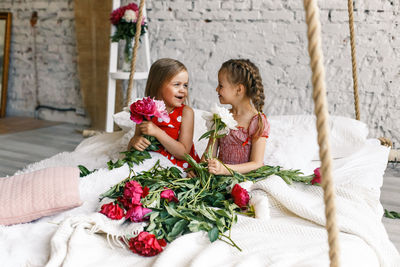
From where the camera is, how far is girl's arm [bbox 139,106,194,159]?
5.99 ft

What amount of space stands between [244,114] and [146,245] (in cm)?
93

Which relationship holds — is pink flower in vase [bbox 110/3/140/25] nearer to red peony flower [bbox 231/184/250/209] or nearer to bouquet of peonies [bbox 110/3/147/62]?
bouquet of peonies [bbox 110/3/147/62]

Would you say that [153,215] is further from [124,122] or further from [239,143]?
[124,122]

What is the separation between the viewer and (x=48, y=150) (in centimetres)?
335

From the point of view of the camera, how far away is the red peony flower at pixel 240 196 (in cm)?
137

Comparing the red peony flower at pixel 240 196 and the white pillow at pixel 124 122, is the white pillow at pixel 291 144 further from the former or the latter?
the white pillow at pixel 124 122

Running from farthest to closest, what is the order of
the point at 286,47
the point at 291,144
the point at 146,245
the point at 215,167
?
the point at 286,47, the point at 291,144, the point at 215,167, the point at 146,245

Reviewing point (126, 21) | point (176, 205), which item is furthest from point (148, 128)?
point (126, 21)

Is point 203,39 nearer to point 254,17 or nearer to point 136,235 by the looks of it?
point 254,17

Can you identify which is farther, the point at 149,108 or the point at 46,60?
the point at 46,60

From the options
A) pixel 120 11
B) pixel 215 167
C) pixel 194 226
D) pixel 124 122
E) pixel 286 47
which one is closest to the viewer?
pixel 194 226

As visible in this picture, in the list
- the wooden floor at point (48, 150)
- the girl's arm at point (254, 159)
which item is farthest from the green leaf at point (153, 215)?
the wooden floor at point (48, 150)

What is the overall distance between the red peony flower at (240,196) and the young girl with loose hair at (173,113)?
57 cm

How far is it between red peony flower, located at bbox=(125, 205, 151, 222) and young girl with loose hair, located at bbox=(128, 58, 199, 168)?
650 millimetres
